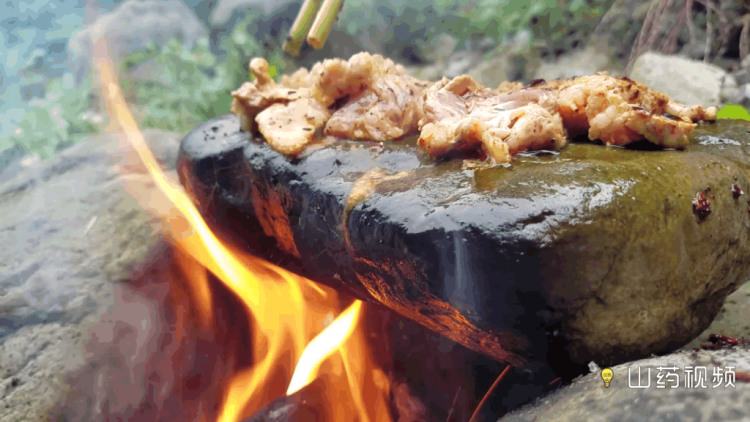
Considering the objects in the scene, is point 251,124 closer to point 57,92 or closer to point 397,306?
point 397,306

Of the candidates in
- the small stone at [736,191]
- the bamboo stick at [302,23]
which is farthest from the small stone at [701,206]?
the bamboo stick at [302,23]

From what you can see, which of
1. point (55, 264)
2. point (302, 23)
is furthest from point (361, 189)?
point (302, 23)

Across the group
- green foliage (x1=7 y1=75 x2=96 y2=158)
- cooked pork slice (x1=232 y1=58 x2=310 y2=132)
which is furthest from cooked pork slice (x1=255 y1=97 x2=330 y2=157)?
green foliage (x1=7 y1=75 x2=96 y2=158)

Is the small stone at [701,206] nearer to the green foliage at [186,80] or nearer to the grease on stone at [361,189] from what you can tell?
the grease on stone at [361,189]

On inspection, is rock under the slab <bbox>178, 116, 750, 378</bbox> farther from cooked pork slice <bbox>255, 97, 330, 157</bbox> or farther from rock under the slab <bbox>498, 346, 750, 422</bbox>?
cooked pork slice <bbox>255, 97, 330, 157</bbox>

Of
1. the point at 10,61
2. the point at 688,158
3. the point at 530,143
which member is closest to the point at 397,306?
the point at 530,143

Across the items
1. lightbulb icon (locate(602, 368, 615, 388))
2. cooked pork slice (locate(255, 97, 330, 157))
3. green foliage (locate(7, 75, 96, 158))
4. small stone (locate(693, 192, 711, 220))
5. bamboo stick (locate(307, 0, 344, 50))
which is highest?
bamboo stick (locate(307, 0, 344, 50))
